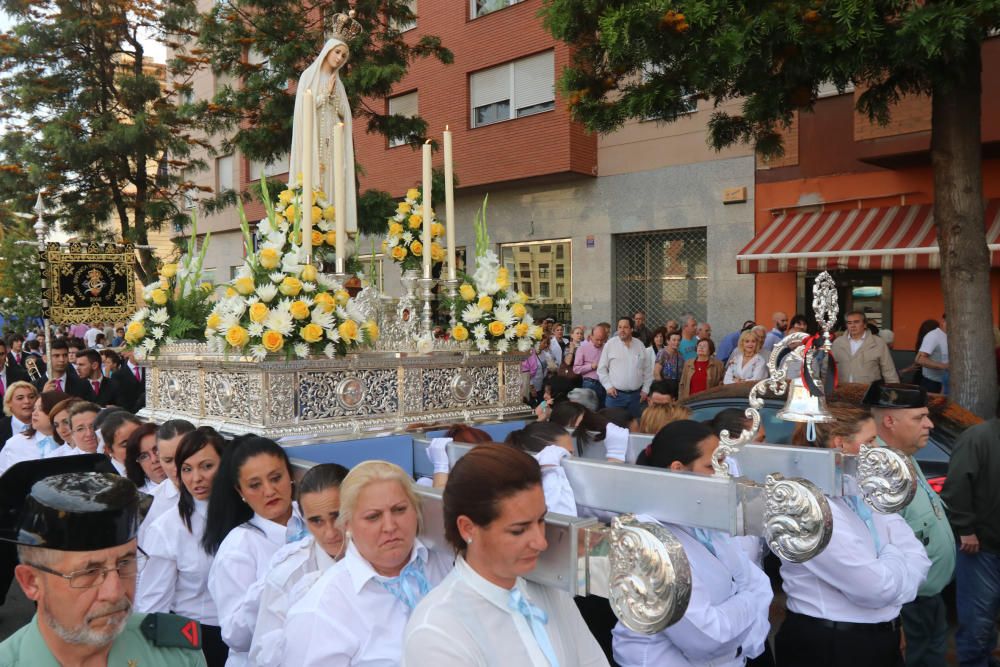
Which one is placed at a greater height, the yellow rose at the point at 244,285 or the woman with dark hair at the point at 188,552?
the yellow rose at the point at 244,285

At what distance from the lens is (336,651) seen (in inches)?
88.9

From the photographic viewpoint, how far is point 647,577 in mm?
1567

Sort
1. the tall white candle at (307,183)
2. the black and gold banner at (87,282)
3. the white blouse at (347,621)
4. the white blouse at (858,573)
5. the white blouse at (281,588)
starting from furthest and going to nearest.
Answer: the black and gold banner at (87,282) < the tall white candle at (307,183) < the white blouse at (858,573) < the white blouse at (281,588) < the white blouse at (347,621)

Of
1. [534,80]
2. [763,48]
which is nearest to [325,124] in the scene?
[763,48]

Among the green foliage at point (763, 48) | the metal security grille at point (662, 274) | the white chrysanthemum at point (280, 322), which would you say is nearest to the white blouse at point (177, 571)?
the white chrysanthemum at point (280, 322)

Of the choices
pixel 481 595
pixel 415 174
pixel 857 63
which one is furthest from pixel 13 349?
pixel 481 595

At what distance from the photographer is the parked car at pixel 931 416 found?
190 inches

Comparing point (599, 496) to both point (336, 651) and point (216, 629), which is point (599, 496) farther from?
point (216, 629)

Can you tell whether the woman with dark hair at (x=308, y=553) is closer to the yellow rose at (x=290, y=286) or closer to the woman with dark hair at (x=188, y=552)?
the woman with dark hair at (x=188, y=552)

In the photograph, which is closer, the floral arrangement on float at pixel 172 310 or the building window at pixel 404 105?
the floral arrangement on float at pixel 172 310

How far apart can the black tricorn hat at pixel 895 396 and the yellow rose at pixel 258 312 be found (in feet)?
9.38

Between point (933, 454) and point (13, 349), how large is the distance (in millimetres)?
15894

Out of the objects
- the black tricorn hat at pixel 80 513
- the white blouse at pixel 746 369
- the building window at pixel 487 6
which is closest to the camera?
the black tricorn hat at pixel 80 513

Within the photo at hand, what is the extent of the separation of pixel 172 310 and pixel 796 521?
3702mm
